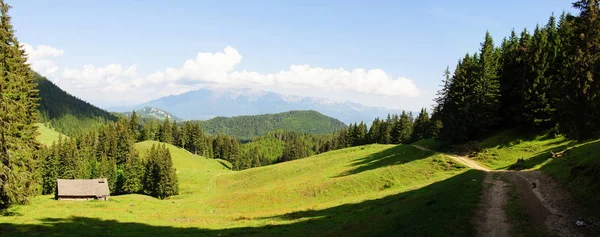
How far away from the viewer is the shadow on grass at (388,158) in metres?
57.0

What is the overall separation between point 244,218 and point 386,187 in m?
19.5

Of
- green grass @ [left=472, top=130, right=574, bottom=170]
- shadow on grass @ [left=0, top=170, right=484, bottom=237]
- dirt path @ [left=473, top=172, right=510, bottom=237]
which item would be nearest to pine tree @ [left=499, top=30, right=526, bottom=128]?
green grass @ [left=472, top=130, right=574, bottom=170]

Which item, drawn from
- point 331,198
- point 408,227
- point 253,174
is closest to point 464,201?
point 408,227

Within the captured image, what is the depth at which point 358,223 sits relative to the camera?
27.8 meters

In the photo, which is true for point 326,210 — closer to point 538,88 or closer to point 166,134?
point 538,88

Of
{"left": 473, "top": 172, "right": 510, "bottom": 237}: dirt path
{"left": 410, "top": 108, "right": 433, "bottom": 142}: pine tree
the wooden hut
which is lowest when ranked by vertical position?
the wooden hut

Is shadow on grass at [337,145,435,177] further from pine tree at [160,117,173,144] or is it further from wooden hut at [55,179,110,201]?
pine tree at [160,117,173,144]

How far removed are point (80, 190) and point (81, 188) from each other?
1.38 feet

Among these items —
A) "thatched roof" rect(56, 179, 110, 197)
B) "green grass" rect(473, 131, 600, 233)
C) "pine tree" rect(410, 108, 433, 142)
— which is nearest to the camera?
"green grass" rect(473, 131, 600, 233)

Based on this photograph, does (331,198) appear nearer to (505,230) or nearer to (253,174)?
(505,230)

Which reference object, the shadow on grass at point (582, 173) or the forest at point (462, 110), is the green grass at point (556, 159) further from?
the forest at point (462, 110)

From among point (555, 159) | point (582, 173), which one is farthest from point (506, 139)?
point (582, 173)

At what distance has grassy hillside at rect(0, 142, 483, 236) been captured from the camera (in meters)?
24.9

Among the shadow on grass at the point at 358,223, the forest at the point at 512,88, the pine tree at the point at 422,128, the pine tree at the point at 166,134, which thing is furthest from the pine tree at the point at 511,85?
the pine tree at the point at 166,134
